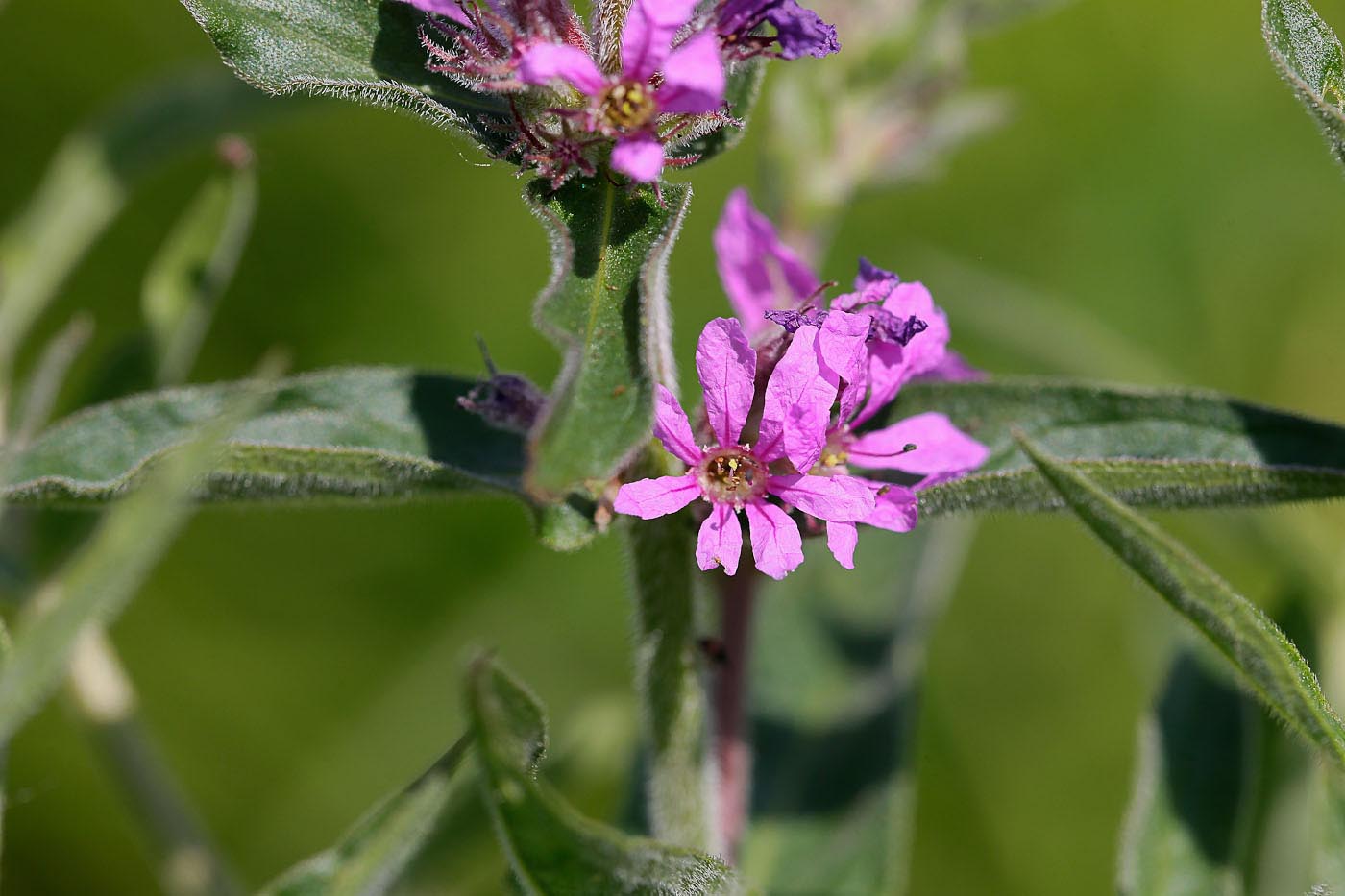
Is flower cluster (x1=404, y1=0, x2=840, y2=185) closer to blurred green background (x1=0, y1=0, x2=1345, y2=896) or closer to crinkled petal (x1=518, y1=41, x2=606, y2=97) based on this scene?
crinkled petal (x1=518, y1=41, x2=606, y2=97)

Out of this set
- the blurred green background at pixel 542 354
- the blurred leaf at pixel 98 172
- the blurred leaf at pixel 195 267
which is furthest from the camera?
the blurred green background at pixel 542 354

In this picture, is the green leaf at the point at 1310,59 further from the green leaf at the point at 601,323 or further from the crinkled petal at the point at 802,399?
the green leaf at the point at 601,323

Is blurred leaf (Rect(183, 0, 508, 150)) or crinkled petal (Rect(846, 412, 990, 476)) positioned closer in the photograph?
blurred leaf (Rect(183, 0, 508, 150))

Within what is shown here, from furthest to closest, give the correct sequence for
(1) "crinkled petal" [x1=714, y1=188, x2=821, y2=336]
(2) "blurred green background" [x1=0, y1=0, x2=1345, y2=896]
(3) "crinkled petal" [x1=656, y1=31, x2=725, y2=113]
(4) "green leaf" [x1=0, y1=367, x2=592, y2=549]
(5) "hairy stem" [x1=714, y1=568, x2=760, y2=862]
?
(2) "blurred green background" [x1=0, y1=0, x2=1345, y2=896] → (5) "hairy stem" [x1=714, y1=568, x2=760, y2=862] → (1) "crinkled petal" [x1=714, y1=188, x2=821, y2=336] → (4) "green leaf" [x1=0, y1=367, x2=592, y2=549] → (3) "crinkled petal" [x1=656, y1=31, x2=725, y2=113]

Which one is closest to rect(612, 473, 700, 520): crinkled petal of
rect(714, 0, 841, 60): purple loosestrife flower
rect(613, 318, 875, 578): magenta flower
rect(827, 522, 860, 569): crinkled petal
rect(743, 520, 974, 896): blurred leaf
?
rect(613, 318, 875, 578): magenta flower

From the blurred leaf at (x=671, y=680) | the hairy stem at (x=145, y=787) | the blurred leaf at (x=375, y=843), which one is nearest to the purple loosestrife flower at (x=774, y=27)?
the blurred leaf at (x=671, y=680)

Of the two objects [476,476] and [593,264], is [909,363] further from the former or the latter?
[476,476]

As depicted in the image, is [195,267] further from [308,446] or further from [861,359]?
[861,359]
